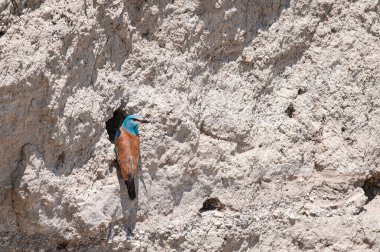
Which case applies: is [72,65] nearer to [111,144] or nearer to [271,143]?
[111,144]

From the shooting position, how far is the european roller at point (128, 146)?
2662mm

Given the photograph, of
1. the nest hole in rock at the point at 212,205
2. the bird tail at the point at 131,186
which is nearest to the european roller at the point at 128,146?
the bird tail at the point at 131,186

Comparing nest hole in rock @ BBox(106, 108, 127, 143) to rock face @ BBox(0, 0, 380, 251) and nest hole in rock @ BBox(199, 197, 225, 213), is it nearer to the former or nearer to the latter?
rock face @ BBox(0, 0, 380, 251)

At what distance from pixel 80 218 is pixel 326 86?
122 centimetres

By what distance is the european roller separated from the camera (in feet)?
8.73

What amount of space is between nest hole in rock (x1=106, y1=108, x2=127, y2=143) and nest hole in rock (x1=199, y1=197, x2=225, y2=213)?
455 mm

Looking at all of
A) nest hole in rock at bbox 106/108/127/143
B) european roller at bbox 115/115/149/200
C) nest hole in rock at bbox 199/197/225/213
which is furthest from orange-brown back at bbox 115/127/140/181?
nest hole in rock at bbox 199/197/225/213

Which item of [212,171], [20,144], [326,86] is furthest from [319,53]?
[20,144]

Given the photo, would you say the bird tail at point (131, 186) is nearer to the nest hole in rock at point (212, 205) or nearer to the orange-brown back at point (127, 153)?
the orange-brown back at point (127, 153)

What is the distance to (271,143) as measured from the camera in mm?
3098

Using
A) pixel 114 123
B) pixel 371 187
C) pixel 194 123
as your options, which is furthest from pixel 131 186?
pixel 371 187

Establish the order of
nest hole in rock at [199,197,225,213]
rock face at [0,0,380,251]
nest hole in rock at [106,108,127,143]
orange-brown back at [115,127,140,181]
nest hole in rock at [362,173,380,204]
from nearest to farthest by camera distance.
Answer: rock face at [0,0,380,251]
orange-brown back at [115,127,140,181]
nest hole in rock at [106,108,127,143]
nest hole in rock at [199,197,225,213]
nest hole in rock at [362,173,380,204]

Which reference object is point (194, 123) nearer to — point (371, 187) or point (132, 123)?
A: point (132, 123)

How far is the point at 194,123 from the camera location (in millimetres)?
2893
